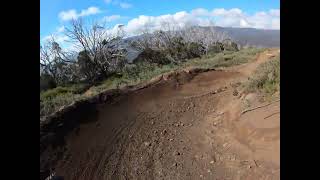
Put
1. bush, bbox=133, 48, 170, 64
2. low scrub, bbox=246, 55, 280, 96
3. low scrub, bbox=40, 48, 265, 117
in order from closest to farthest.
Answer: low scrub, bbox=246, 55, 280, 96
low scrub, bbox=40, 48, 265, 117
bush, bbox=133, 48, 170, 64

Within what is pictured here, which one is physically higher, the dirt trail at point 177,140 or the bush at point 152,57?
the bush at point 152,57

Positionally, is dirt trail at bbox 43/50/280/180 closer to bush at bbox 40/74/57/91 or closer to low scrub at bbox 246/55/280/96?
low scrub at bbox 246/55/280/96

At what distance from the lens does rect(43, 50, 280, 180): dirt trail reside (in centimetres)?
394

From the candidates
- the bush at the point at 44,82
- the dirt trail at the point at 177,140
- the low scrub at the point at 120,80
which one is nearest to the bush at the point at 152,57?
the low scrub at the point at 120,80

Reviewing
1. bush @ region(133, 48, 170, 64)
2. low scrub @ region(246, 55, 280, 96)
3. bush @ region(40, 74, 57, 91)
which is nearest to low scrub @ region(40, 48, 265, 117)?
bush @ region(133, 48, 170, 64)

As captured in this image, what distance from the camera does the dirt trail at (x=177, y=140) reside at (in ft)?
12.9

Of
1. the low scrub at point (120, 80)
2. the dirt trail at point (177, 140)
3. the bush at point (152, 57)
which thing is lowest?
the dirt trail at point (177, 140)

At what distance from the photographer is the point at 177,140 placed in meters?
4.64

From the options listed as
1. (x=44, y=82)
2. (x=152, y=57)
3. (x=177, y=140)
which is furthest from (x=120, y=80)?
(x=44, y=82)

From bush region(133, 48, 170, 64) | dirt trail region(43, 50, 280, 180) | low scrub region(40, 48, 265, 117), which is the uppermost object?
bush region(133, 48, 170, 64)

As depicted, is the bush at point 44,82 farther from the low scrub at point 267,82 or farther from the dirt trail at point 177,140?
the low scrub at point 267,82

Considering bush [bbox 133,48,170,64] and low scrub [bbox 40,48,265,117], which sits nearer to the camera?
low scrub [bbox 40,48,265,117]
